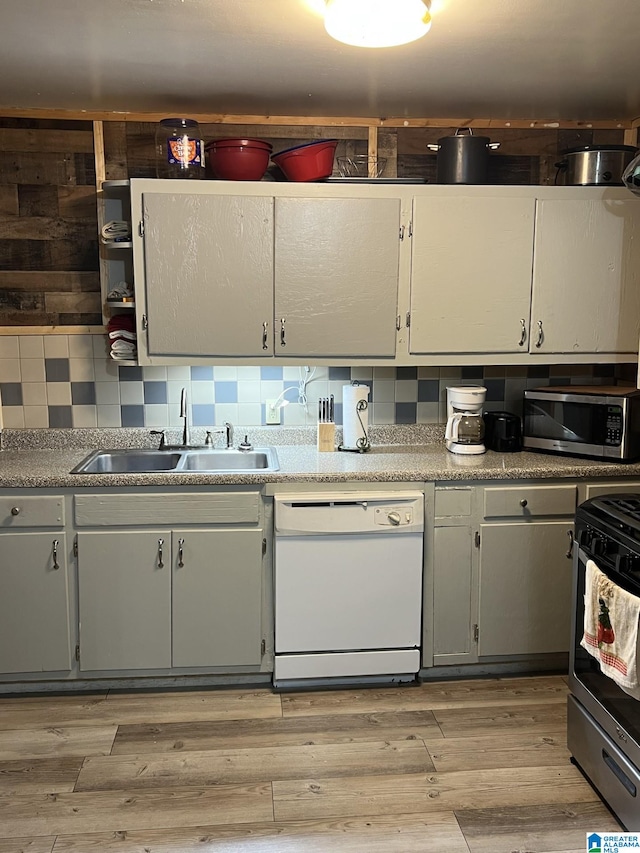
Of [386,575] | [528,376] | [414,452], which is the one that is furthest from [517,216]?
[386,575]

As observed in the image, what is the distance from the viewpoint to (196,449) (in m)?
3.46

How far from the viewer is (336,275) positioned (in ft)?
10.5

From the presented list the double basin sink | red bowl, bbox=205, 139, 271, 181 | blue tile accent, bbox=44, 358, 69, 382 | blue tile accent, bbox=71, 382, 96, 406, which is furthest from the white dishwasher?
red bowl, bbox=205, 139, 271, 181

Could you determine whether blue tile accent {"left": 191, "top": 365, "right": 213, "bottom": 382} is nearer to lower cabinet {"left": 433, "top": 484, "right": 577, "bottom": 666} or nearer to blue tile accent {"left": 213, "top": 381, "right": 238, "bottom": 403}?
blue tile accent {"left": 213, "top": 381, "right": 238, "bottom": 403}

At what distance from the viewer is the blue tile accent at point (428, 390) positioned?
364 cm

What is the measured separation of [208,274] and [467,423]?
4.20 feet

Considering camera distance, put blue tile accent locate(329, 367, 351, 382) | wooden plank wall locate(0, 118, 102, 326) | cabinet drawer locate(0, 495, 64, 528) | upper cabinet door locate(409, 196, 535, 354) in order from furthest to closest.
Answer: blue tile accent locate(329, 367, 351, 382), wooden plank wall locate(0, 118, 102, 326), upper cabinet door locate(409, 196, 535, 354), cabinet drawer locate(0, 495, 64, 528)

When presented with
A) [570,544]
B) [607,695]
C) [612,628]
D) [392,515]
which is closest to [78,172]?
[392,515]

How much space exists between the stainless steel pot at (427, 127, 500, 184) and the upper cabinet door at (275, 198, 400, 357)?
28 centimetres

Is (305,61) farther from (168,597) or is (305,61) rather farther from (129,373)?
(168,597)

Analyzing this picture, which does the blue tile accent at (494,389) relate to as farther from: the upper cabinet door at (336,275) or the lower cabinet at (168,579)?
the lower cabinet at (168,579)

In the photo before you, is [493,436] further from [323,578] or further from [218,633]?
[218,633]

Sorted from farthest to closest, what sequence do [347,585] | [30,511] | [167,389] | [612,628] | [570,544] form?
1. [167,389]
2. [570,544]
3. [347,585]
4. [30,511]
5. [612,628]

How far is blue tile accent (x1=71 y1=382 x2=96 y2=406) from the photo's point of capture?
A: 137 inches
